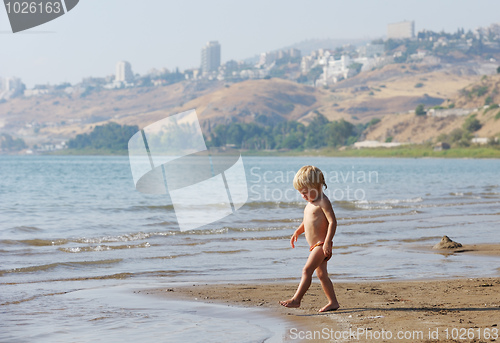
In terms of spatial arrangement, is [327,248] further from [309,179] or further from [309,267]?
[309,179]

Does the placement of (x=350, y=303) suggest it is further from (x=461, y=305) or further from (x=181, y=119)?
(x=181, y=119)

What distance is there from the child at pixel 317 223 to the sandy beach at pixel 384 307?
0.33m

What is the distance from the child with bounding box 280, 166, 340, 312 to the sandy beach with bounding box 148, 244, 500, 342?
0.33m

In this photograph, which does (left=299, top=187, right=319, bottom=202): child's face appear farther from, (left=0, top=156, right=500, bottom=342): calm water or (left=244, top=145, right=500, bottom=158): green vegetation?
(left=244, top=145, right=500, bottom=158): green vegetation

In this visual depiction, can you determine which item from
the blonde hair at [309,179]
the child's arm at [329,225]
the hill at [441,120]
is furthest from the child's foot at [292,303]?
the hill at [441,120]

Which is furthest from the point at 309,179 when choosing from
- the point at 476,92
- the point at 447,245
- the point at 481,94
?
the point at 476,92

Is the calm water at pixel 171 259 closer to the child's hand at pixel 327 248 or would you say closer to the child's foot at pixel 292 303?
the child's foot at pixel 292 303

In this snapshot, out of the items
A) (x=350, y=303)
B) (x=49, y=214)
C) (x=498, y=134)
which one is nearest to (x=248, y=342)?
(x=350, y=303)

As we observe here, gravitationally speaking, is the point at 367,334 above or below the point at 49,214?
above

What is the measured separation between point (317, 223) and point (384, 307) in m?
1.27

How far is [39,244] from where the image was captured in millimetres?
15461

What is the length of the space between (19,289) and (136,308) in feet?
8.11

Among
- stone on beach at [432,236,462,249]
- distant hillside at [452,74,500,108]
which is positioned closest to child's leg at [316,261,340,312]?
stone on beach at [432,236,462,249]

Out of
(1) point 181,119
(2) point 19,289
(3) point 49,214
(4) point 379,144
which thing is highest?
(1) point 181,119
